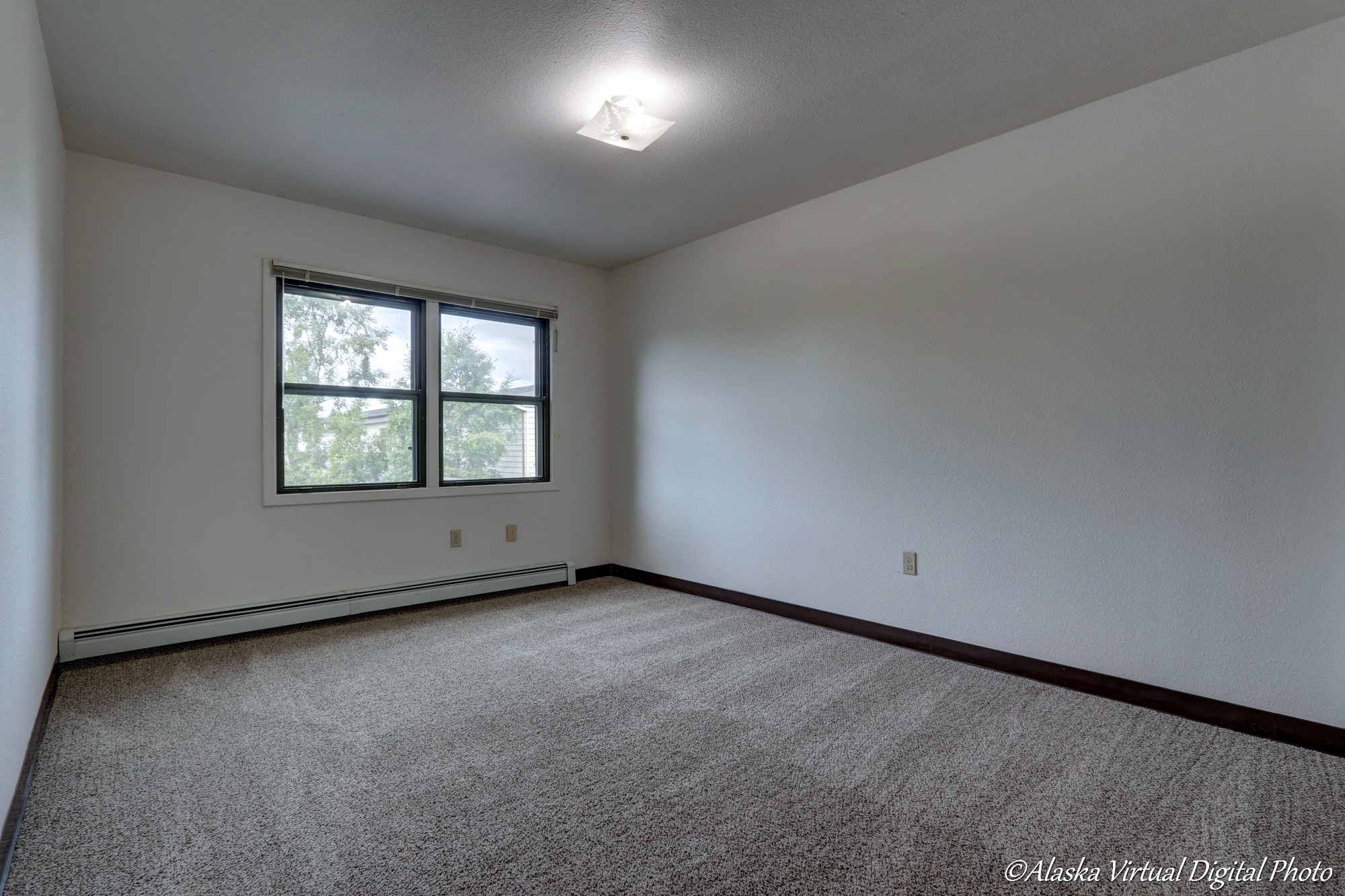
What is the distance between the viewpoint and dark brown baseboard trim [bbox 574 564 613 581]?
466cm

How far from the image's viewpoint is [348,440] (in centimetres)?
366

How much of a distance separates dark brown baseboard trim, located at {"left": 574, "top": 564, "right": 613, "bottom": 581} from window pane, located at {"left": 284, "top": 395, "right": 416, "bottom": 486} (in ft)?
4.54

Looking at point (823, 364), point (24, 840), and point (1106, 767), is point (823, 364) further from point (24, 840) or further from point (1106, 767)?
point (24, 840)

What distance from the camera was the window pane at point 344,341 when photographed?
3.48m

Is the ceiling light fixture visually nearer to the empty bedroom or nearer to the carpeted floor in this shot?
the empty bedroom

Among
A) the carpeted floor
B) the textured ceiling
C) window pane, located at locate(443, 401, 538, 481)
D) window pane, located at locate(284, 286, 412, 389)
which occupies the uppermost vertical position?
the textured ceiling

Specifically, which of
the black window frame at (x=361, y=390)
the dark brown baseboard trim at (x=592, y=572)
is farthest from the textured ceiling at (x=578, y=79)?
the dark brown baseboard trim at (x=592, y=572)

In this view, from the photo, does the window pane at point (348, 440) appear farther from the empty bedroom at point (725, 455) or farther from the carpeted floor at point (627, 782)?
the carpeted floor at point (627, 782)

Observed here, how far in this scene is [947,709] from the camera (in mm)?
2361

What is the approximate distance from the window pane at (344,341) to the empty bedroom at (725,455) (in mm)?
24

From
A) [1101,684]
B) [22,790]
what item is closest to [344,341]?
[22,790]

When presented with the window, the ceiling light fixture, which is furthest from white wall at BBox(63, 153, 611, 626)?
the ceiling light fixture

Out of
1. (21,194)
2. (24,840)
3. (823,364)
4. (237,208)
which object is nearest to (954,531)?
(823,364)

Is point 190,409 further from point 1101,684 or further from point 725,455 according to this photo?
point 1101,684
